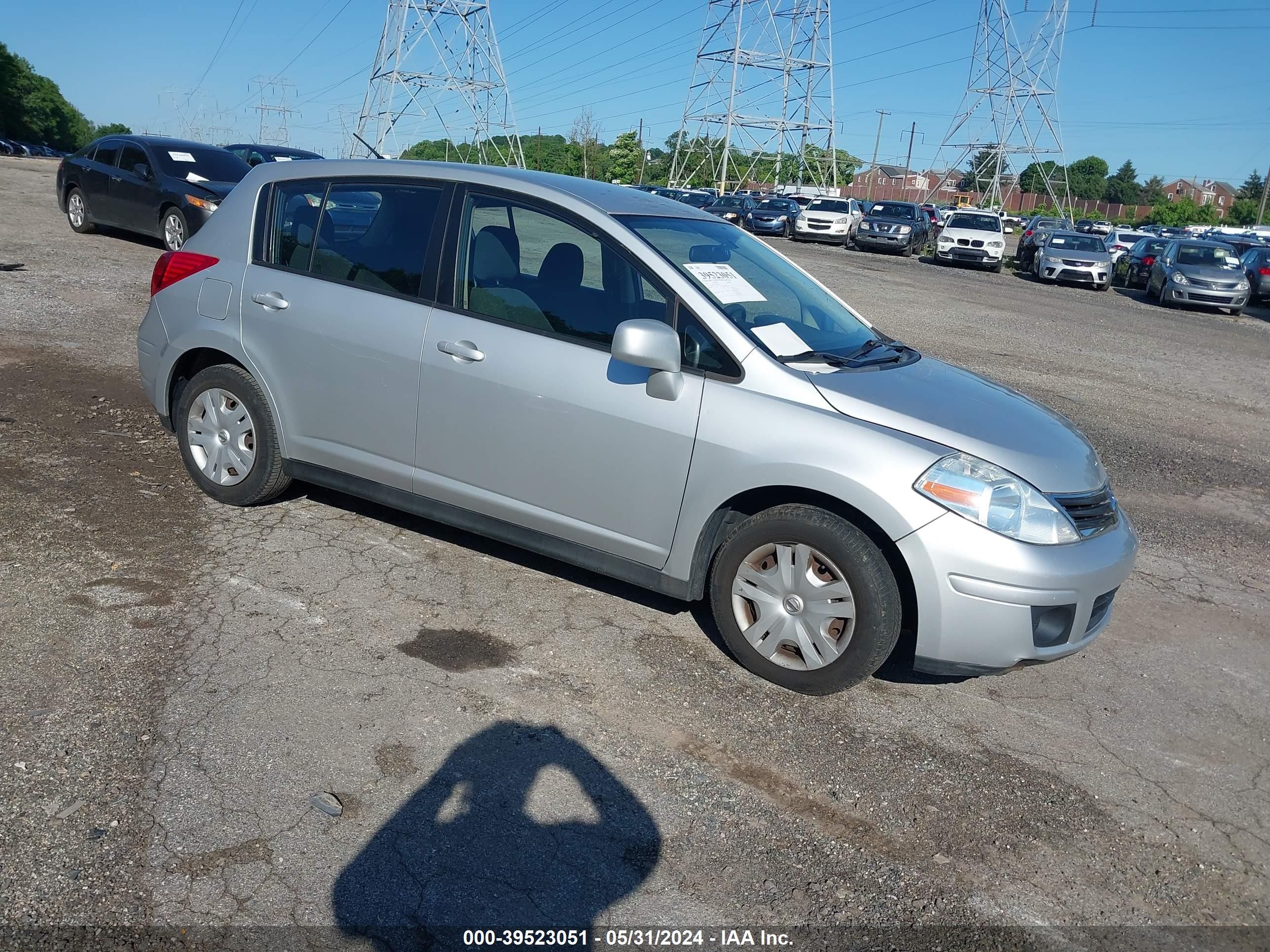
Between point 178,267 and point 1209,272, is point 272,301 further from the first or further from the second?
point 1209,272

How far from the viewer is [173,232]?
14891mm

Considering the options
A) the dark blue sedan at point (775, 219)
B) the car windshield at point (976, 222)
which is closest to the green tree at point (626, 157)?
the dark blue sedan at point (775, 219)

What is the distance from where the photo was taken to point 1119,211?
95.2 metres

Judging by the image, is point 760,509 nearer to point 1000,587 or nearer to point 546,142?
point 1000,587

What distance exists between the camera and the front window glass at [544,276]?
14.1 feet

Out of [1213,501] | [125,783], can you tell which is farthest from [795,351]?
[1213,501]

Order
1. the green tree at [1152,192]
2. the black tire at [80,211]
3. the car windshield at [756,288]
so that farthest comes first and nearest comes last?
1. the green tree at [1152,192]
2. the black tire at [80,211]
3. the car windshield at [756,288]

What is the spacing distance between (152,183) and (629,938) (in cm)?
1530

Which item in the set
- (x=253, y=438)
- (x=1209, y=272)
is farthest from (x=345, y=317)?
(x=1209, y=272)

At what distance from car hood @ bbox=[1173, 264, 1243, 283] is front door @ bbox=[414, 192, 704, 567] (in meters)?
22.6

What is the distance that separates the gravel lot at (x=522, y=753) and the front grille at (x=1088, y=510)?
2.50ft

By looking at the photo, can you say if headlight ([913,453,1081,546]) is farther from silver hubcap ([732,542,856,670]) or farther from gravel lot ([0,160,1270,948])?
gravel lot ([0,160,1270,948])

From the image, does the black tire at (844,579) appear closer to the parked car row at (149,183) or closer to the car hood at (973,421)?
the car hood at (973,421)

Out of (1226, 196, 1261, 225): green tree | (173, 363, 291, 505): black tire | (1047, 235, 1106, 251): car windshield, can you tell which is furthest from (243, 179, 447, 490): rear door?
(1226, 196, 1261, 225): green tree
